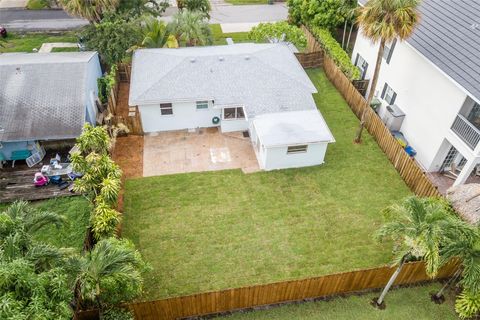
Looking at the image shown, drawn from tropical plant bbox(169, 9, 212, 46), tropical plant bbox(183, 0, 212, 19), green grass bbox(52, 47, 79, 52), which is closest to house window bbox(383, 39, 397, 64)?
tropical plant bbox(169, 9, 212, 46)

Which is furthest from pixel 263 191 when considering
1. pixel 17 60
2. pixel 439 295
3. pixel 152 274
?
pixel 17 60

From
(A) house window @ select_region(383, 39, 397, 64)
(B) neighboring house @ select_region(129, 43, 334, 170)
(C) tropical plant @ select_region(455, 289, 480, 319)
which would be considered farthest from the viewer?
(A) house window @ select_region(383, 39, 397, 64)

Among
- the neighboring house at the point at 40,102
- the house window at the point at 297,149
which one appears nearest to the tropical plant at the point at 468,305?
the house window at the point at 297,149

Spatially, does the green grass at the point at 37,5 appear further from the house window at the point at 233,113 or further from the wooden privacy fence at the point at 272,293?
the wooden privacy fence at the point at 272,293

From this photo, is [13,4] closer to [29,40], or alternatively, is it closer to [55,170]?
[29,40]

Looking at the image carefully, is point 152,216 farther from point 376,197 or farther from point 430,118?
point 430,118

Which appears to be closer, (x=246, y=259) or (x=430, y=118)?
(x=246, y=259)

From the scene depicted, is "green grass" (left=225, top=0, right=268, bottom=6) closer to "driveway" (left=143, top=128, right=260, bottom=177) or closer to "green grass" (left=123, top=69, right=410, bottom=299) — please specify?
"driveway" (left=143, top=128, right=260, bottom=177)

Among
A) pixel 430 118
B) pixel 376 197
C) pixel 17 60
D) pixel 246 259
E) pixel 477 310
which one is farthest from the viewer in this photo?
pixel 17 60
